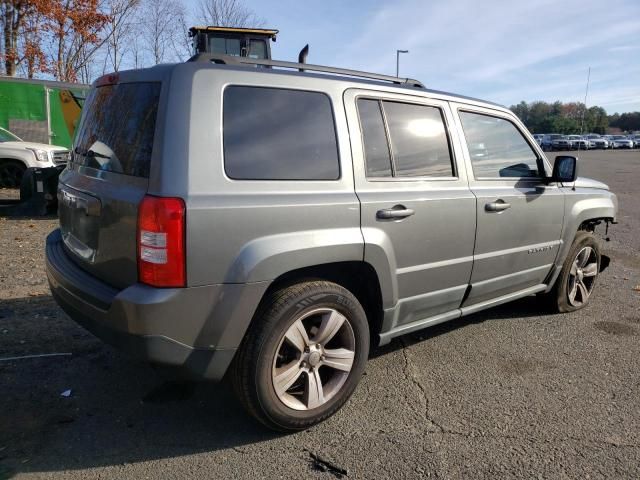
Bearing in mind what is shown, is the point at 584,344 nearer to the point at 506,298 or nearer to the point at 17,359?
the point at 506,298

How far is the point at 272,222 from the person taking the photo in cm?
256

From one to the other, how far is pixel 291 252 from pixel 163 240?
0.63m

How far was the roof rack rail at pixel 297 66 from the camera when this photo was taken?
2762mm

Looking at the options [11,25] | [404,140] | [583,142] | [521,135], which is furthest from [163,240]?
[583,142]

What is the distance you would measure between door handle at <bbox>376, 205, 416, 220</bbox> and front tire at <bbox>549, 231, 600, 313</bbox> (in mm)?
2312

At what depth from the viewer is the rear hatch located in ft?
8.15

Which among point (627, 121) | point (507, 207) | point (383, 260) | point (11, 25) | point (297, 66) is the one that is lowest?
point (383, 260)

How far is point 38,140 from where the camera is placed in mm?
14859

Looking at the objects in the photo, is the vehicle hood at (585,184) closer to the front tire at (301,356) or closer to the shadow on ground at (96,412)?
the shadow on ground at (96,412)

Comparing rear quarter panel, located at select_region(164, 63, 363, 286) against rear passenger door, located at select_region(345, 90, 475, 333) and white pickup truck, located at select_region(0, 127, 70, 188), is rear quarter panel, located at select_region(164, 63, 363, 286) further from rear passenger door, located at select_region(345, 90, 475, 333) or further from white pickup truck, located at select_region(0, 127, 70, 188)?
white pickup truck, located at select_region(0, 127, 70, 188)

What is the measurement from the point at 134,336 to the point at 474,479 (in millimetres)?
1756

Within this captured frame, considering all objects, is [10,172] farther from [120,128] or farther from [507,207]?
[507,207]


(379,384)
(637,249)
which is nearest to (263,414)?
(379,384)

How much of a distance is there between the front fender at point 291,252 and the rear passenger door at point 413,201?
15cm
